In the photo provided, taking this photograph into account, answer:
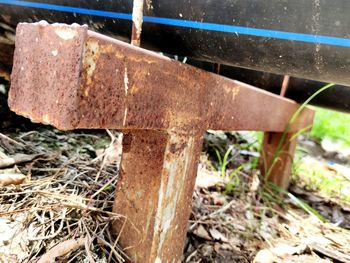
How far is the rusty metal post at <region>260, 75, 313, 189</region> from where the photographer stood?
243 cm

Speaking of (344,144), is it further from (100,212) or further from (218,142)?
(100,212)

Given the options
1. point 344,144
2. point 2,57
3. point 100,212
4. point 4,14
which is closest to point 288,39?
point 100,212

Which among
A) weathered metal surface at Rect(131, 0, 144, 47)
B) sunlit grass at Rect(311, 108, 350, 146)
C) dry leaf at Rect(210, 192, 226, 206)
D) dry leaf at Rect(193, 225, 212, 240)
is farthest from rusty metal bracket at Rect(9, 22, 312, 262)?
sunlit grass at Rect(311, 108, 350, 146)

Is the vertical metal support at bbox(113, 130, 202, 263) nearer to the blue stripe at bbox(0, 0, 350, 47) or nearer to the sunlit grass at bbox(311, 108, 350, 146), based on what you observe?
the blue stripe at bbox(0, 0, 350, 47)

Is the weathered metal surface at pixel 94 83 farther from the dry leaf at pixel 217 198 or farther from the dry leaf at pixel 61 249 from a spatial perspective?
the dry leaf at pixel 217 198

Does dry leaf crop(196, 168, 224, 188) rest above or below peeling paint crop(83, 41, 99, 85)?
below

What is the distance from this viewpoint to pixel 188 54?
1.07 meters

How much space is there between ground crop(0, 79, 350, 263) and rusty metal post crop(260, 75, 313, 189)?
9 centimetres

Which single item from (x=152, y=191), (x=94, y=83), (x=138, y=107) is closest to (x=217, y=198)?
(x=152, y=191)

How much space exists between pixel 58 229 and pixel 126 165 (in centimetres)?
31

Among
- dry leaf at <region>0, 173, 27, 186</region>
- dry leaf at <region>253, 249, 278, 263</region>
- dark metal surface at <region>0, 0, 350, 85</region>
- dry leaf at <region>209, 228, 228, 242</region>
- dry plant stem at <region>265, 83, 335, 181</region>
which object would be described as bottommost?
dry leaf at <region>253, 249, 278, 263</region>

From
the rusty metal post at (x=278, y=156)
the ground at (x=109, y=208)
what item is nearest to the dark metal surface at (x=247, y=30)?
the ground at (x=109, y=208)

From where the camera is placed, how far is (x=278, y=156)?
2.47m

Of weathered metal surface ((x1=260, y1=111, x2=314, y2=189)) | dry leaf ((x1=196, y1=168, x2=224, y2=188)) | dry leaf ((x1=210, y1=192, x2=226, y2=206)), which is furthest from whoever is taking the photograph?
weathered metal surface ((x1=260, y1=111, x2=314, y2=189))
